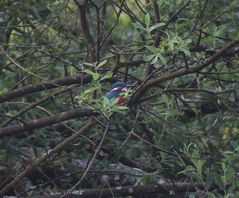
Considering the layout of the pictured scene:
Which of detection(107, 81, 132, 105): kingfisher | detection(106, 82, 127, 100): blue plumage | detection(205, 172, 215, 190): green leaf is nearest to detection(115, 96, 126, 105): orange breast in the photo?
detection(107, 81, 132, 105): kingfisher

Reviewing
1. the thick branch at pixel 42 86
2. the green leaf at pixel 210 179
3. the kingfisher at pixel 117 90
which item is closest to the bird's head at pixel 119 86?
the kingfisher at pixel 117 90

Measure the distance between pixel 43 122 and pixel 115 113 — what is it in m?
0.48

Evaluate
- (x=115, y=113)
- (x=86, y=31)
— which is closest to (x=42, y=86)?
(x=86, y=31)

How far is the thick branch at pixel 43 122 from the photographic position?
3.68 m

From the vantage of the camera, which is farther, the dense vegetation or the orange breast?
the dense vegetation

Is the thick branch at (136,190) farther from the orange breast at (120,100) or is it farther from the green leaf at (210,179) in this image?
the orange breast at (120,100)

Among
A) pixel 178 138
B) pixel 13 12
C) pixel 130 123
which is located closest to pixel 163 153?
pixel 178 138

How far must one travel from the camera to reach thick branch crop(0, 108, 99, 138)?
12.1 ft

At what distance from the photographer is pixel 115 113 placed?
11.9 feet

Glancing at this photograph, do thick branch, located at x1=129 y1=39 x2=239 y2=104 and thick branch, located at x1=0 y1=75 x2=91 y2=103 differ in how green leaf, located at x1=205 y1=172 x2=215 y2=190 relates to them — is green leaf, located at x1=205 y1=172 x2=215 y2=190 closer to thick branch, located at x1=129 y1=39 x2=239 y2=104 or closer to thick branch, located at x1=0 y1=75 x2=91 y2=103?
thick branch, located at x1=129 y1=39 x2=239 y2=104

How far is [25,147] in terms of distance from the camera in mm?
4406

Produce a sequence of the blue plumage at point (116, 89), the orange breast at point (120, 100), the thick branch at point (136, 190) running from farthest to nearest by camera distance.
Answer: the thick branch at point (136, 190) → the blue plumage at point (116, 89) → the orange breast at point (120, 100)

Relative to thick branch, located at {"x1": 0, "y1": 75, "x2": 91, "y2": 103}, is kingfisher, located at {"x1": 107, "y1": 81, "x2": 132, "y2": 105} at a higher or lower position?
lower

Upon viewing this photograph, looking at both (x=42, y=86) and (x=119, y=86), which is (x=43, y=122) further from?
(x=119, y=86)
